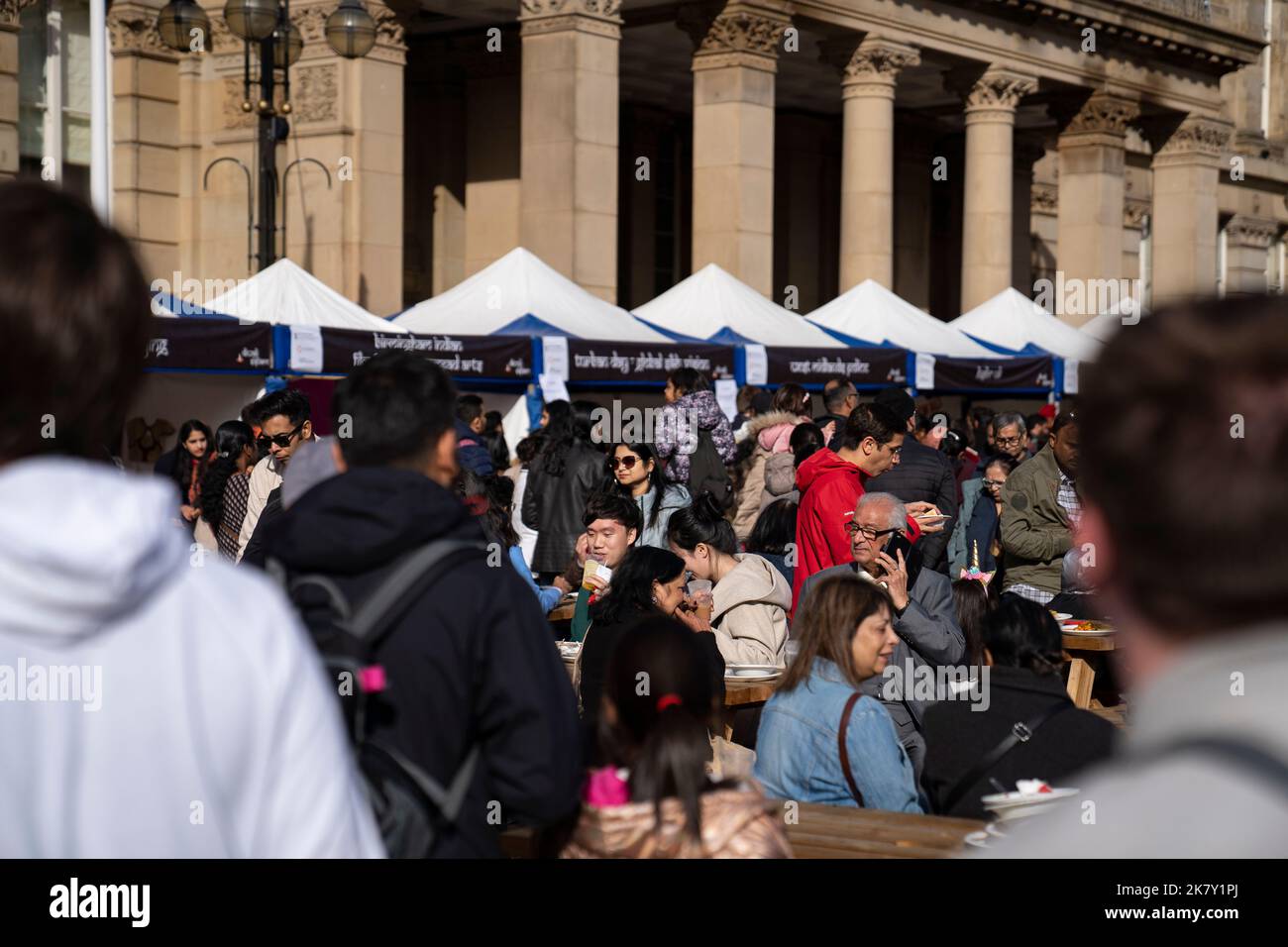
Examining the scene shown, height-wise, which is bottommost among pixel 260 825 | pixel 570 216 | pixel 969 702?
pixel 969 702

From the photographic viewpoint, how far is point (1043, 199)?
142 feet

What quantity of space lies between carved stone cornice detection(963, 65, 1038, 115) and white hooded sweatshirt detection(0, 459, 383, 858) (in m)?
31.2

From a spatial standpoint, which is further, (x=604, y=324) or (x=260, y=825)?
(x=604, y=324)

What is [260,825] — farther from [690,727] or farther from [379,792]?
[690,727]

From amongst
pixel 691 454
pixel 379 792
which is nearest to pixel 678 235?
pixel 691 454

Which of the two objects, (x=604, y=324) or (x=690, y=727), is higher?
(x=604, y=324)

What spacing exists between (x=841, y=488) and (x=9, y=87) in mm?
16440

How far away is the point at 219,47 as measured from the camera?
25188mm

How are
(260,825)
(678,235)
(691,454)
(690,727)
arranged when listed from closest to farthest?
(260,825)
(690,727)
(691,454)
(678,235)

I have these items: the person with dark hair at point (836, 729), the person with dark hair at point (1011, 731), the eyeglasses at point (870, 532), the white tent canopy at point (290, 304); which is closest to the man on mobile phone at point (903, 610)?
the eyeglasses at point (870, 532)

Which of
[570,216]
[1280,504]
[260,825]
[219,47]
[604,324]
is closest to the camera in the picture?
[1280,504]

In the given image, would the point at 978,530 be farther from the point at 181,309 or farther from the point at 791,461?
the point at 181,309

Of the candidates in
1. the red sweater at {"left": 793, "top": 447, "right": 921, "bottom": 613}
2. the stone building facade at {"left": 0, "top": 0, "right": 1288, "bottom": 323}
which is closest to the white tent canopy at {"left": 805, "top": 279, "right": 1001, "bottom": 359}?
the stone building facade at {"left": 0, "top": 0, "right": 1288, "bottom": 323}
